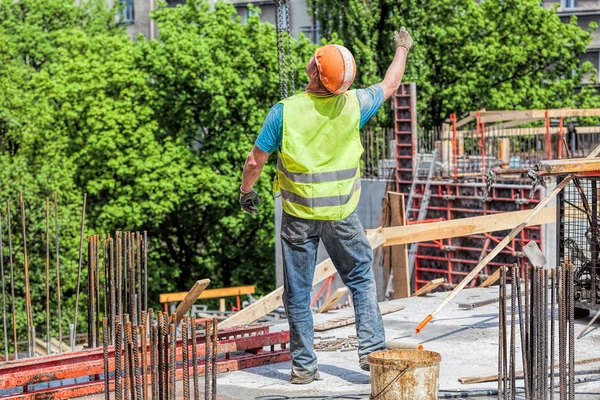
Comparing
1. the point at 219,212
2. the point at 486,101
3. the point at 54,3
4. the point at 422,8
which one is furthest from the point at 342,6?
the point at 54,3

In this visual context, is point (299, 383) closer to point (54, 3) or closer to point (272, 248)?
point (272, 248)

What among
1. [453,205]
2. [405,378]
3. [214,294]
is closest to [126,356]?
[405,378]

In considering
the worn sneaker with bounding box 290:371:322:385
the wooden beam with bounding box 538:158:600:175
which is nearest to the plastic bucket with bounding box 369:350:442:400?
the worn sneaker with bounding box 290:371:322:385

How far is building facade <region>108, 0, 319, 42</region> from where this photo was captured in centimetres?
4750

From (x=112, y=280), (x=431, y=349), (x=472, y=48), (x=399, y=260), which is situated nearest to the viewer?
(x=431, y=349)

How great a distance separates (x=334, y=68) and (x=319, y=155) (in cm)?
56

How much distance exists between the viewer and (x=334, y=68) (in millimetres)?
6691

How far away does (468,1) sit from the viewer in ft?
134

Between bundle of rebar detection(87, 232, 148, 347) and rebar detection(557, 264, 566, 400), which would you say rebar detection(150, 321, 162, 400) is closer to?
rebar detection(557, 264, 566, 400)

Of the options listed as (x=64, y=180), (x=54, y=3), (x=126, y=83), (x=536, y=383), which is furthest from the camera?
(x=54, y=3)

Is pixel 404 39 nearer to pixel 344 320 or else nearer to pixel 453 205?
pixel 344 320

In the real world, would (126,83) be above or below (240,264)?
above

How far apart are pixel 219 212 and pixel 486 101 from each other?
34.6 feet

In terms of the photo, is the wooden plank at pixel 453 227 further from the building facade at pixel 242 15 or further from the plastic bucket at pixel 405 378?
the building facade at pixel 242 15
